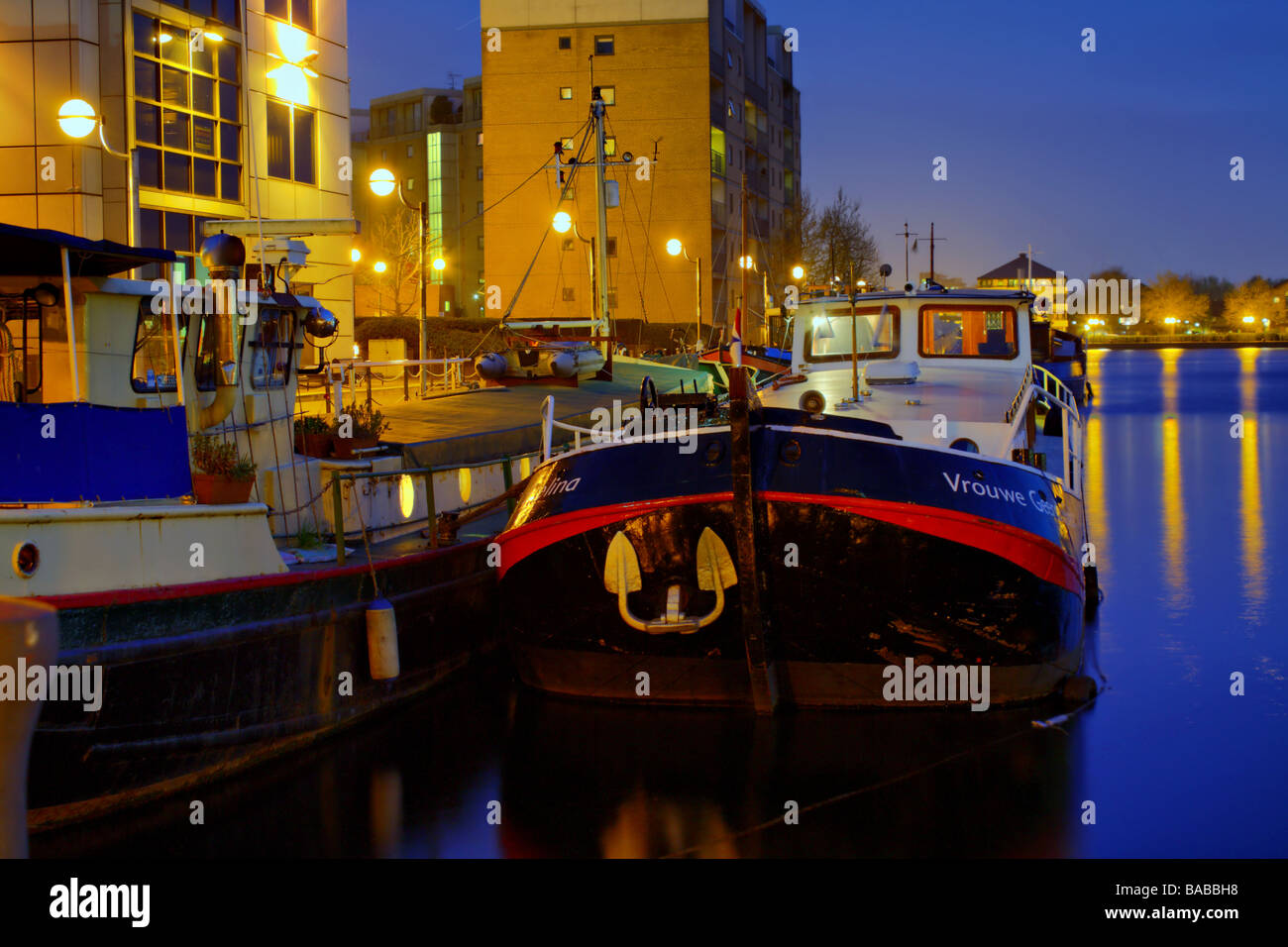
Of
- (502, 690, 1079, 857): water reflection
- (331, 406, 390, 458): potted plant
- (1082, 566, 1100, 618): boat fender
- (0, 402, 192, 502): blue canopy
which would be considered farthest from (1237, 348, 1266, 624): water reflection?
(0, 402, 192, 502): blue canopy

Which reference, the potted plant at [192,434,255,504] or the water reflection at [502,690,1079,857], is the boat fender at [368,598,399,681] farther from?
the potted plant at [192,434,255,504]

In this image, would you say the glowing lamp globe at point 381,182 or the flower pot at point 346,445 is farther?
the glowing lamp globe at point 381,182

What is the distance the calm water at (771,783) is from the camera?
31.1 feet

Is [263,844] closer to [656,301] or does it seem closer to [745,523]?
[745,523]

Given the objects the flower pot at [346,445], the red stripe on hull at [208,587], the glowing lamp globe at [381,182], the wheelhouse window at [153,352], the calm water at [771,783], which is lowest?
the calm water at [771,783]

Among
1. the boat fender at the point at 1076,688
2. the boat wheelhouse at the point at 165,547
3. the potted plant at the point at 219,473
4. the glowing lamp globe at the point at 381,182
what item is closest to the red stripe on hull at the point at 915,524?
the boat fender at the point at 1076,688

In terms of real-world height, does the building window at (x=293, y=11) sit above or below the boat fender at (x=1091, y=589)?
above

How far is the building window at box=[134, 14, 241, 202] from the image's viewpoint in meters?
23.2

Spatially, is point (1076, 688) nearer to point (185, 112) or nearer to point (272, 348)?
point (272, 348)

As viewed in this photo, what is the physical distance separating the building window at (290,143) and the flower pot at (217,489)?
18.0 m

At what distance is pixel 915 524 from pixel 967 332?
5.74m

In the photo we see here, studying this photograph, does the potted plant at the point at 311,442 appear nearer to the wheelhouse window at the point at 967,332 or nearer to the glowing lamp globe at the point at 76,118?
the glowing lamp globe at the point at 76,118
